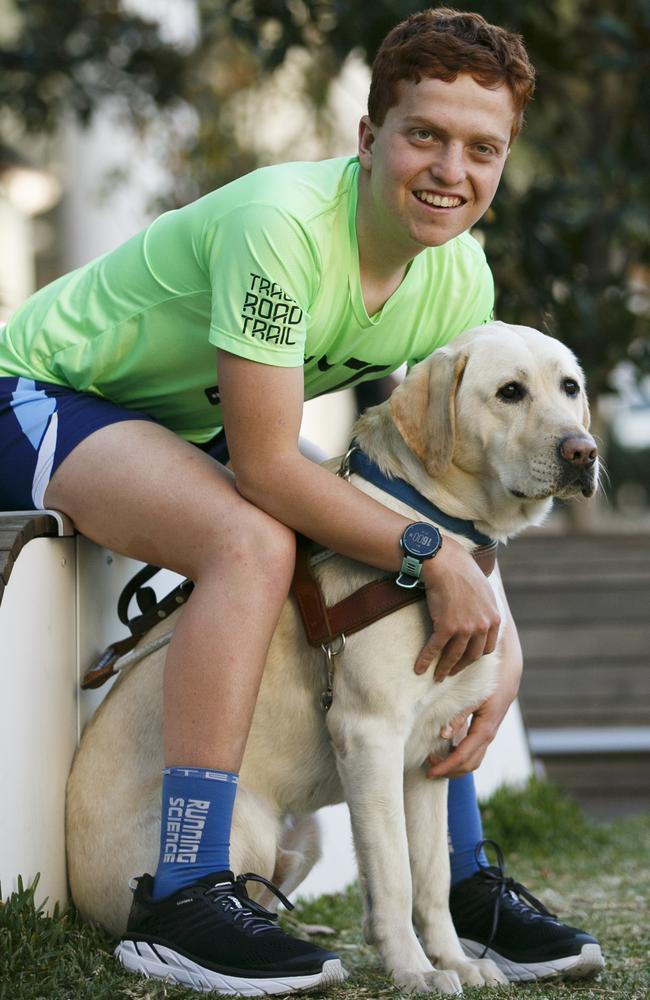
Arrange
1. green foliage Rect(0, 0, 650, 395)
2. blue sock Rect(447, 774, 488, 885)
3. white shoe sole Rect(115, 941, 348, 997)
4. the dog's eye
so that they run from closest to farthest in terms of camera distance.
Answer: white shoe sole Rect(115, 941, 348, 997), the dog's eye, blue sock Rect(447, 774, 488, 885), green foliage Rect(0, 0, 650, 395)

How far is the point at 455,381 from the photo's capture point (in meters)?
2.61

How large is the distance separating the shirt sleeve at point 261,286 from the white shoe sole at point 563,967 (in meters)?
1.31

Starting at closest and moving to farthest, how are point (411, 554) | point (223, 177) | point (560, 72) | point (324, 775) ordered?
point (411, 554)
point (324, 775)
point (560, 72)
point (223, 177)

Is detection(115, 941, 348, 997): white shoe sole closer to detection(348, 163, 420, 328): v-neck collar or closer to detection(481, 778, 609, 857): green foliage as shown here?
detection(348, 163, 420, 328): v-neck collar

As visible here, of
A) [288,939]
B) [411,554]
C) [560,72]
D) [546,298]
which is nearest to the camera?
[288,939]

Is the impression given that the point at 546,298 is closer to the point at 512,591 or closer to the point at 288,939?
the point at 512,591

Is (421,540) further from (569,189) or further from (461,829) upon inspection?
(569,189)

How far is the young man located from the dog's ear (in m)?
0.17

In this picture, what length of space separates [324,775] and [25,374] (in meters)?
1.08

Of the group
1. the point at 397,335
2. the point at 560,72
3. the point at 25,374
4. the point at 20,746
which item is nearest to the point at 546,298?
the point at 560,72

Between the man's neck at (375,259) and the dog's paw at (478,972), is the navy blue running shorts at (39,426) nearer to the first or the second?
the man's neck at (375,259)

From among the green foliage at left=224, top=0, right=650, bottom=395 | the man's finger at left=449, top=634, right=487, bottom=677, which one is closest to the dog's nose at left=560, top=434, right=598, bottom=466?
the man's finger at left=449, top=634, right=487, bottom=677

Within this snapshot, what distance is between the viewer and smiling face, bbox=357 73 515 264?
2490 mm

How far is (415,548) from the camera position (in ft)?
7.93
